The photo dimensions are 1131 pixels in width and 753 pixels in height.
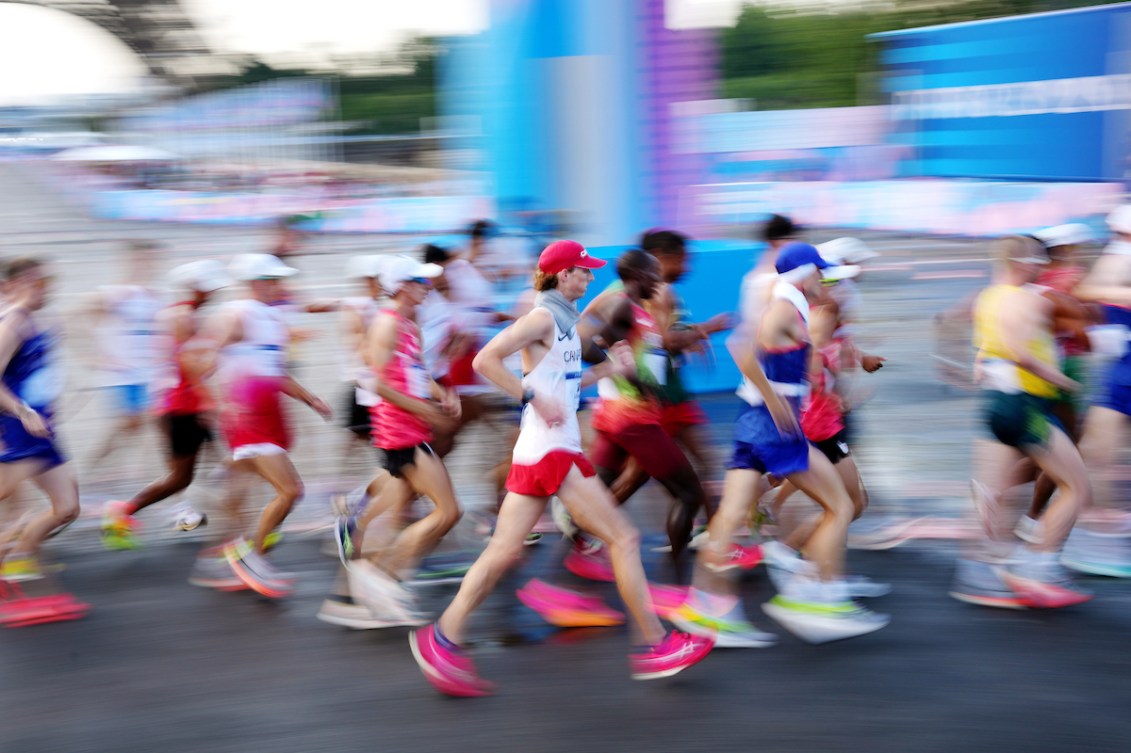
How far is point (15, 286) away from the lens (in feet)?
19.3

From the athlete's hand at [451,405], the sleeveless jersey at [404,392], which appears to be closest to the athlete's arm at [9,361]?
the sleeveless jersey at [404,392]

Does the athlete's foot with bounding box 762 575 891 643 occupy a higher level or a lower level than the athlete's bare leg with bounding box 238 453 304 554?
lower

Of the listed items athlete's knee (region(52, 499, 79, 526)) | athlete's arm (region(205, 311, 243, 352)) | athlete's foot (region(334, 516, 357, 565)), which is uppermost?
athlete's arm (region(205, 311, 243, 352))

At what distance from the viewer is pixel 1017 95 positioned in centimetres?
2316

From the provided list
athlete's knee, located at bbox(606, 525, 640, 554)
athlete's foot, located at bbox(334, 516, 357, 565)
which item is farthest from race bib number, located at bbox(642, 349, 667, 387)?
athlete's foot, located at bbox(334, 516, 357, 565)

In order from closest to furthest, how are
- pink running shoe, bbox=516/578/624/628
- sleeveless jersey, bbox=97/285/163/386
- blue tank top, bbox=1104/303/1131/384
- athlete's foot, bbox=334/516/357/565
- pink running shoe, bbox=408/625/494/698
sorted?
1. pink running shoe, bbox=408/625/494/698
2. pink running shoe, bbox=516/578/624/628
3. athlete's foot, bbox=334/516/357/565
4. blue tank top, bbox=1104/303/1131/384
5. sleeveless jersey, bbox=97/285/163/386

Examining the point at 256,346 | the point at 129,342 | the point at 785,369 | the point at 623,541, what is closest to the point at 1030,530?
the point at 785,369

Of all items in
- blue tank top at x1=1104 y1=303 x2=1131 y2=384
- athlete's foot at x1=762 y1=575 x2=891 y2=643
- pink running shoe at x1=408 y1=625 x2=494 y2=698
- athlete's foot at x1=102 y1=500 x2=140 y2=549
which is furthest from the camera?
athlete's foot at x1=102 y1=500 x2=140 y2=549

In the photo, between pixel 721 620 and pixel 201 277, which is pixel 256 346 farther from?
pixel 721 620

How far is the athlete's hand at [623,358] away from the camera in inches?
222

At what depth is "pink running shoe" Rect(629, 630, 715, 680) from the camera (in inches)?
184

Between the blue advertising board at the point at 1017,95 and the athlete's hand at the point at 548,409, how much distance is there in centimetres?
1867

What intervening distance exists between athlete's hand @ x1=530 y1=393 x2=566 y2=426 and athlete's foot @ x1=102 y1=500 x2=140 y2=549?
338 centimetres

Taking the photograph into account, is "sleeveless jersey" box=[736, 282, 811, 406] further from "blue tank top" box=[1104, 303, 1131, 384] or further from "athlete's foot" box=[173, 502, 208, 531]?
"athlete's foot" box=[173, 502, 208, 531]
